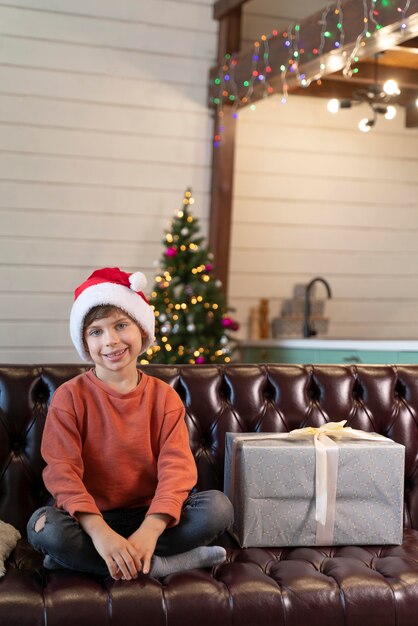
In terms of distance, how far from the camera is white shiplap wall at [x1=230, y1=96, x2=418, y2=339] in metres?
7.06

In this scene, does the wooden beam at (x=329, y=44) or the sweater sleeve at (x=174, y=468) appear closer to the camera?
the sweater sleeve at (x=174, y=468)

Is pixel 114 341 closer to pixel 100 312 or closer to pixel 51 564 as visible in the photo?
pixel 100 312

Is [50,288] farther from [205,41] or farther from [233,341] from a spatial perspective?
[205,41]

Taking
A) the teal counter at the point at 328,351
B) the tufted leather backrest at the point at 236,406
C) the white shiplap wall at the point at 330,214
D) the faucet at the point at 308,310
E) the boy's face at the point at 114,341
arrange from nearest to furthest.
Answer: the boy's face at the point at 114,341 < the tufted leather backrest at the point at 236,406 < the teal counter at the point at 328,351 < the faucet at the point at 308,310 < the white shiplap wall at the point at 330,214

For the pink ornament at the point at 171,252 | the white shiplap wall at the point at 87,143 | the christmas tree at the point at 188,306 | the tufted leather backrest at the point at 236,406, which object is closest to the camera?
the tufted leather backrest at the point at 236,406

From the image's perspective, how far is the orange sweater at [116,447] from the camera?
2406 millimetres

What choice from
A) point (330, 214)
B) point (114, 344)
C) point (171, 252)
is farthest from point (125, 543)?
point (330, 214)

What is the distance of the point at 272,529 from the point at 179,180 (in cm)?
454

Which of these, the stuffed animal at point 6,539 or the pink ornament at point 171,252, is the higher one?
the pink ornament at point 171,252

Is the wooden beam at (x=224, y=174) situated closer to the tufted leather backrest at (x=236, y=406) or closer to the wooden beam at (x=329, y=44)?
the wooden beam at (x=329, y=44)

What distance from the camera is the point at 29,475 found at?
262 centimetres

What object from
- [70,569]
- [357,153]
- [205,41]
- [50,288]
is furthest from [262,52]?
[70,569]

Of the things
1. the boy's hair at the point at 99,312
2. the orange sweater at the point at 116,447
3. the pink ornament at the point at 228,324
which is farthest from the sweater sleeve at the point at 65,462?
the pink ornament at the point at 228,324

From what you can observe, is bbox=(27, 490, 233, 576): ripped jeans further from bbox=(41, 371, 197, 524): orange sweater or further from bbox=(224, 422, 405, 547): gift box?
bbox=(224, 422, 405, 547): gift box
